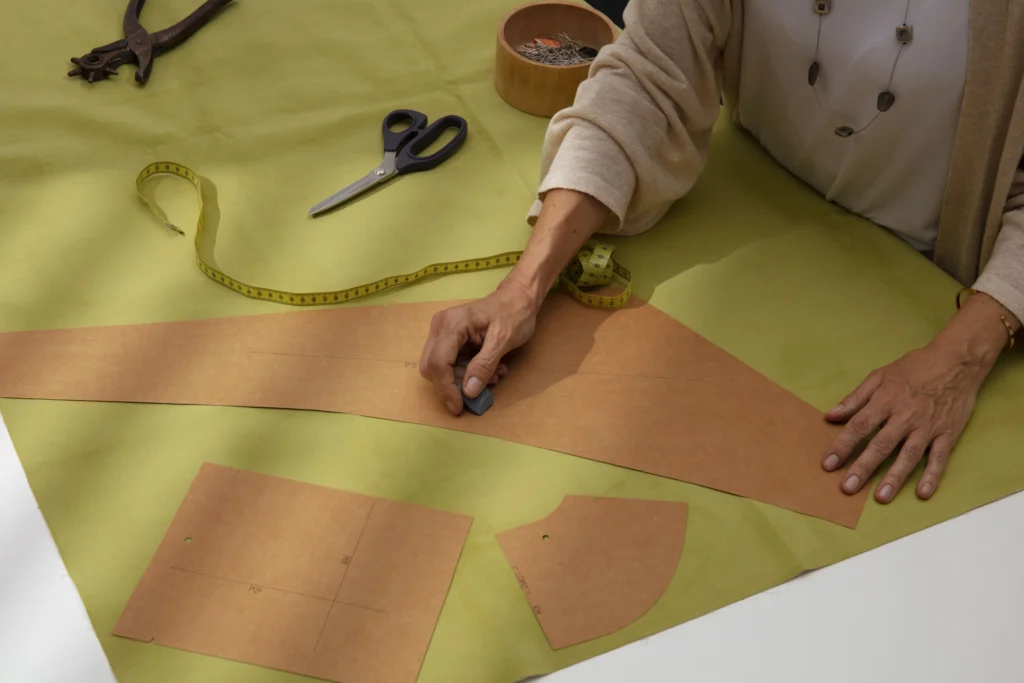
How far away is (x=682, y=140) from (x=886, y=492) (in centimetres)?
68

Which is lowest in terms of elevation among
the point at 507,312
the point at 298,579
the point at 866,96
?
the point at 298,579

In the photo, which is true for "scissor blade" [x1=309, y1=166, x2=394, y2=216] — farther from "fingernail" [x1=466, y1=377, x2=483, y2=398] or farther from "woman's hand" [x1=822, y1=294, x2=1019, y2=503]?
"woman's hand" [x1=822, y1=294, x2=1019, y2=503]

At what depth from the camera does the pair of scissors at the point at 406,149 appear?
5.45 feet

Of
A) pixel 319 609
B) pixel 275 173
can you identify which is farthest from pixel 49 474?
pixel 275 173

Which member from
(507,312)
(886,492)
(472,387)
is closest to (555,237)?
(507,312)

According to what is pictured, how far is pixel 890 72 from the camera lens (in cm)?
139

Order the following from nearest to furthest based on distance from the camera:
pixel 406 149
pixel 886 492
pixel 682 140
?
pixel 886 492
pixel 682 140
pixel 406 149

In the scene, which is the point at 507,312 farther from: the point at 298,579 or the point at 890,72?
the point at 890,72

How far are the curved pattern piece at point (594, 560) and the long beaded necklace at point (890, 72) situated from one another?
0.70 meters

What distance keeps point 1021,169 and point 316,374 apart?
3.56ft

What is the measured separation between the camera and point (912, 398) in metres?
1.30

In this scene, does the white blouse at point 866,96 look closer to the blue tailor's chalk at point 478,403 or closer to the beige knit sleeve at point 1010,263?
the beige knit sleeve at point 1010,263

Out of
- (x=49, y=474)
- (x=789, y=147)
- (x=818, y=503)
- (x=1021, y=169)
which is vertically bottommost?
(x=49, y=474)

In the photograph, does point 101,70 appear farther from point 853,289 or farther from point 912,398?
point 912,398
